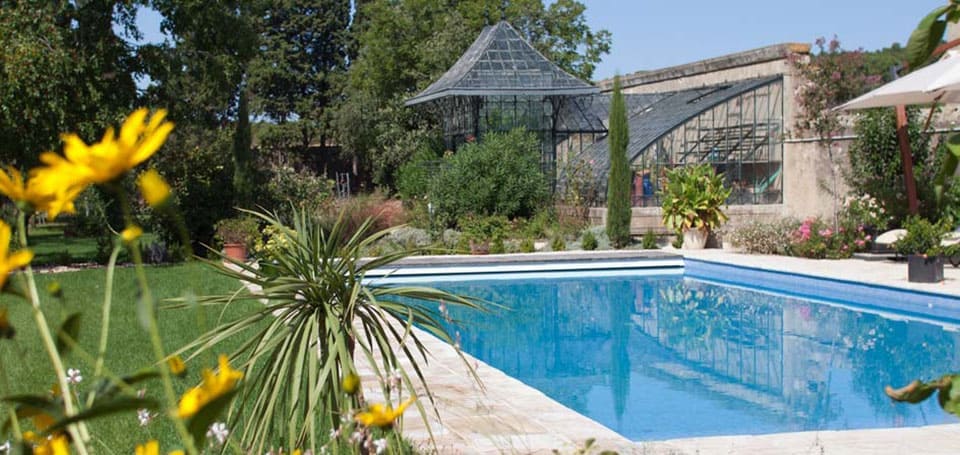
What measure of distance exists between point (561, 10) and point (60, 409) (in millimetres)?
29237

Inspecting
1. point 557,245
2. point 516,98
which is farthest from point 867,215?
point 516,98

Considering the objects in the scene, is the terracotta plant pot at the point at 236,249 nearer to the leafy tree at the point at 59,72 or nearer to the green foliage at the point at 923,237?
the leafy tree at the point at 59,72

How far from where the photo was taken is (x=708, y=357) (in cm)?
892

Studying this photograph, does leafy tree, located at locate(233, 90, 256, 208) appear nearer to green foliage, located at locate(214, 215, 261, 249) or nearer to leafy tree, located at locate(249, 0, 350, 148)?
green foliage, located at locate(214, 215, 261, 249)

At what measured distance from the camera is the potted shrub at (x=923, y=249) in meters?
10.9

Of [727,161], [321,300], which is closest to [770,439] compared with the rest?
[321,300]

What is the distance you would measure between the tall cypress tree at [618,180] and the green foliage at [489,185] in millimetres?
2249

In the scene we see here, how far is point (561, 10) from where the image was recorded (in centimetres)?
2914

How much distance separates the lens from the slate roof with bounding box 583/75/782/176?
61.3 feet

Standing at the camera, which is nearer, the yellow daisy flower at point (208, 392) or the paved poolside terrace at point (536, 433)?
the yellow daisy flower at point (208, 392)

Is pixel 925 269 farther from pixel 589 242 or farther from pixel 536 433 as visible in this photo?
pixel 536 433

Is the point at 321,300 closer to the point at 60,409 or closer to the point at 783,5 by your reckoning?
the point at 60,409

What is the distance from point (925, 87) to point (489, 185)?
1023 centimetres

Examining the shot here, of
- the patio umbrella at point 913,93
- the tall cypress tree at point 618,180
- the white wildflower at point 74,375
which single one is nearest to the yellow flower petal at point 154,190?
the white wildflower at point 74,375
